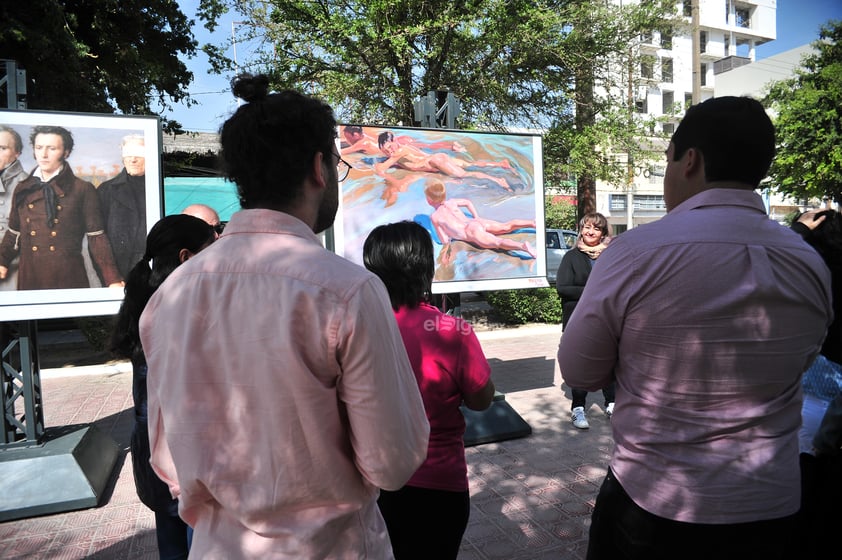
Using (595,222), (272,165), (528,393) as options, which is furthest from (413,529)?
(528,393)

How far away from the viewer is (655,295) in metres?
1.39

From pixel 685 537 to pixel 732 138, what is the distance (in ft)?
3.41

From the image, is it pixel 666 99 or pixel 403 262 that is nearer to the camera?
pixel 403 262

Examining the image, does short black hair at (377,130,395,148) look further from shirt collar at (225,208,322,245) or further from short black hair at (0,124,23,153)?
shirt collar at (225,208,322,245)

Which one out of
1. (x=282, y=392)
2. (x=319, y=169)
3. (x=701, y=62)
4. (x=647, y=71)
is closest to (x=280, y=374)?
(x=282, y=392)

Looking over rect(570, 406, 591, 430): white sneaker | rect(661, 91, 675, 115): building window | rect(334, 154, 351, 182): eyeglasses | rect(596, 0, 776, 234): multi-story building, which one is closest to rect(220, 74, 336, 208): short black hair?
rect(334, 154, 351, 182): eyeglasses

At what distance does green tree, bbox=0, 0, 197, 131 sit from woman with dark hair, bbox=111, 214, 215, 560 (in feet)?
21.4

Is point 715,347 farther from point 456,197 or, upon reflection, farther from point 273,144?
point 456,197

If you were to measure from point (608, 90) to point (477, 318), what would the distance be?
205 inches

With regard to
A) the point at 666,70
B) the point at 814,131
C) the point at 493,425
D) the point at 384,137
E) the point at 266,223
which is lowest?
the point at 493,425

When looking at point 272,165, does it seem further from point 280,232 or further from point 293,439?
point 293,439

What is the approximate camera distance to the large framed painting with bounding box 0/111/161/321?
3.54 m

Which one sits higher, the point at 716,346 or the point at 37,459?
the point at 716,346

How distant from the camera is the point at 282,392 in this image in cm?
103
